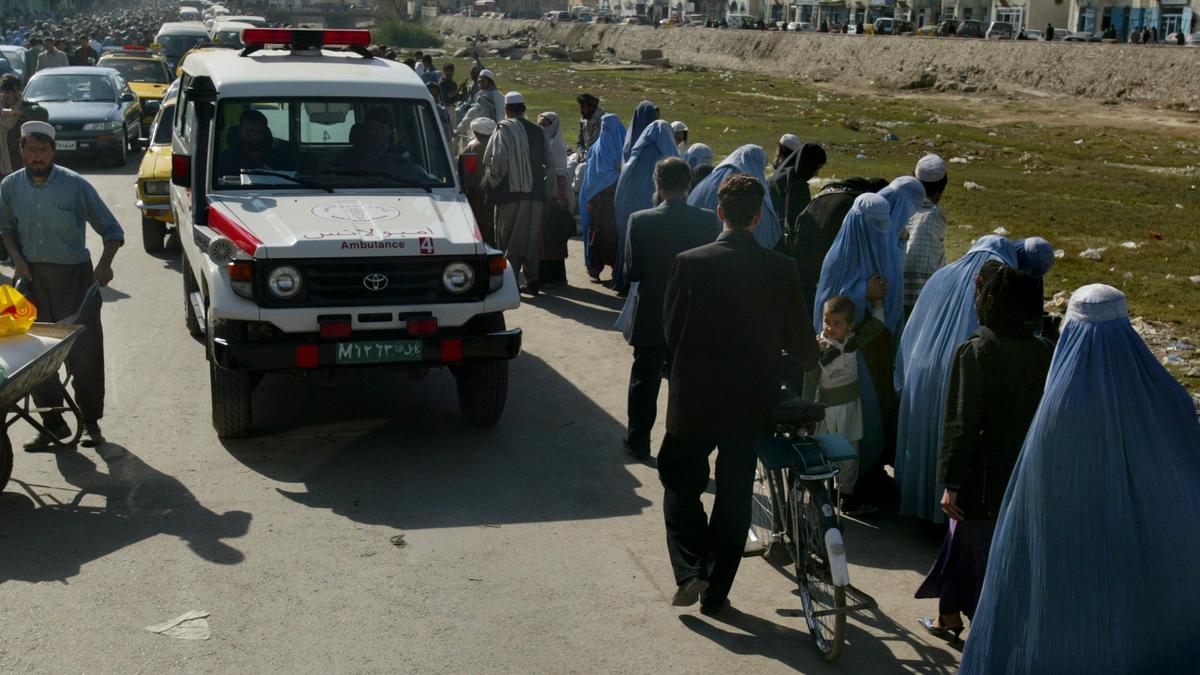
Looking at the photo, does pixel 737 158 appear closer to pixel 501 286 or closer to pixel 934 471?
pixel 501 286

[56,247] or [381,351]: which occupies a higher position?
[56,247]

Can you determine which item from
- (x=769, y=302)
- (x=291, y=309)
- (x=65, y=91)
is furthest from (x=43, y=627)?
(x=65, y=91)

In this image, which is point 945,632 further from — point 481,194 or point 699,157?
point 481,194

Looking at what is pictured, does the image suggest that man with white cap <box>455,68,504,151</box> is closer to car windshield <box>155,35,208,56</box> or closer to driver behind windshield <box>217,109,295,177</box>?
driver behind windshield <box>217,109,295,177</box>

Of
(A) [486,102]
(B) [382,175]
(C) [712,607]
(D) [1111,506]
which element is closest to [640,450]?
(C) [712,607]

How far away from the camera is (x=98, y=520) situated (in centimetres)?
667

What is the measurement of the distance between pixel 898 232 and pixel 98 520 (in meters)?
4.59

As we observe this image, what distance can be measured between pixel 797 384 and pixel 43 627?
4.30 metres

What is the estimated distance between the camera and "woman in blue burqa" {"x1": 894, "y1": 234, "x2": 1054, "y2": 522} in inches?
242

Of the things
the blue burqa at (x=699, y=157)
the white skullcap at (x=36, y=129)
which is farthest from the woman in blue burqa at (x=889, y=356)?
the white skullcap at (x=36, y=129)

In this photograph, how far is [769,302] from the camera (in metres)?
5.38

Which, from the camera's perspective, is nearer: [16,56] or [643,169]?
[643,169]

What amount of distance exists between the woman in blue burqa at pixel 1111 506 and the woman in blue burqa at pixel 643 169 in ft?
24.0

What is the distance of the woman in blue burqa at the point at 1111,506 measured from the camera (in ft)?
13.8
